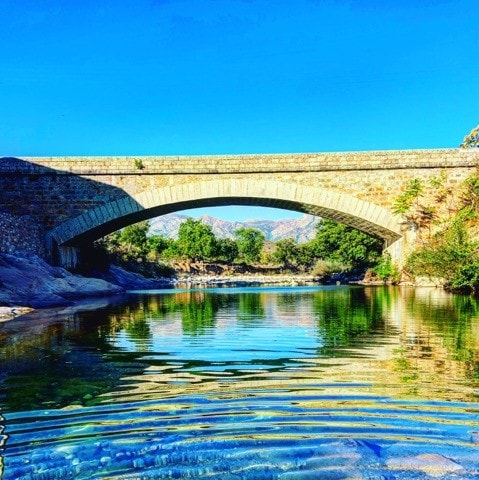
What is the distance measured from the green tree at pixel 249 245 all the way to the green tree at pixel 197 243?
27.8 ft

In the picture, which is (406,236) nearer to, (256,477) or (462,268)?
(462,268)

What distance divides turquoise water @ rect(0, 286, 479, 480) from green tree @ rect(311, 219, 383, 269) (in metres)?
21.4

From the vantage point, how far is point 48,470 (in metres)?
2.06

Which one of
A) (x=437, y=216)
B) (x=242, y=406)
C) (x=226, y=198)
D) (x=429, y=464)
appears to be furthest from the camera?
(x=226, y=198)

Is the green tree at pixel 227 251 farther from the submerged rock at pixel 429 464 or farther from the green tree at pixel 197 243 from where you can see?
the submerged rock at pixel 429 464

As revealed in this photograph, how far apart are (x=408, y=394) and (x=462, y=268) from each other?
11.1m

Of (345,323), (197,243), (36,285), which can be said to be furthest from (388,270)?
(197,243)

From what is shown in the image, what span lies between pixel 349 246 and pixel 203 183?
1294 cm

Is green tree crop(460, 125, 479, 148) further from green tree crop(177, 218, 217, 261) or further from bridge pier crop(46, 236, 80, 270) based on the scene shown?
green tree crop(177, 218, 217, 261)

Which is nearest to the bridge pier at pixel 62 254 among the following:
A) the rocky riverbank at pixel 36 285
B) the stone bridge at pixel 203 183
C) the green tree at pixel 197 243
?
the stone bridge at pixel 203 183

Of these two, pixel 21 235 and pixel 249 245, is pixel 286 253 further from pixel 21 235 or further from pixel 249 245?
pixel 21 235

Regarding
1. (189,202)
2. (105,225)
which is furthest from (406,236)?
(105,225)

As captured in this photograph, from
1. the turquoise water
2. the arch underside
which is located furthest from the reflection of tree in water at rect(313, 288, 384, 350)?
the arch underside

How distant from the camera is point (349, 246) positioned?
89.0 ft
